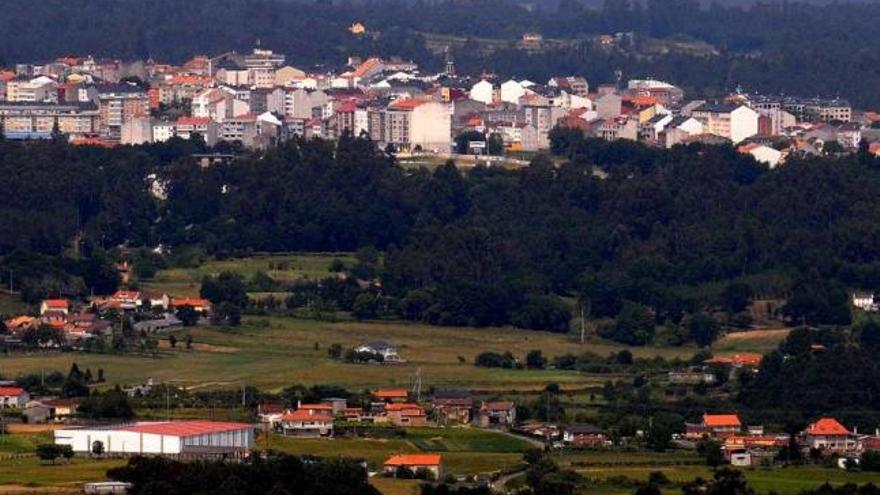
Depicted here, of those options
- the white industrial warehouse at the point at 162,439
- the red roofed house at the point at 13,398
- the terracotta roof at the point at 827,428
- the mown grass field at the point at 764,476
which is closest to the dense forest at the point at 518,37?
the red roofed house at the point at 13,398

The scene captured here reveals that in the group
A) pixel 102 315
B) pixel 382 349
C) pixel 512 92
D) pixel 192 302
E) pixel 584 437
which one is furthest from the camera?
pixel 512 92

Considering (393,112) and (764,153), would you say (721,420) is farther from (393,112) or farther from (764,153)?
(393,112)

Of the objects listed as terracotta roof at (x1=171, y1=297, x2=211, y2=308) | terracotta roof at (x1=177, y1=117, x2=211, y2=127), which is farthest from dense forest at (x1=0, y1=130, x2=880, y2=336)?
terracotta roof at (x1=177, y1=117, x2=211, y2=127)

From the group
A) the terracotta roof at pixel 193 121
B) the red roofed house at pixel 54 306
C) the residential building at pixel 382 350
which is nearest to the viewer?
the residential building at pixel 382 350

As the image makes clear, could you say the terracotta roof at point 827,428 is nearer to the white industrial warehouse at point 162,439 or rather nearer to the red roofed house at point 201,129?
the white industrial warehouse at point 162,439

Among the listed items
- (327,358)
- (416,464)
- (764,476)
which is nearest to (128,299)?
(327,358)
